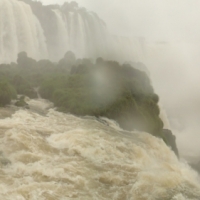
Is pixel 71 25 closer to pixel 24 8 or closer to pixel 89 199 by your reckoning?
pixel 24 8

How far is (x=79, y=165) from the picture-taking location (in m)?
10.9

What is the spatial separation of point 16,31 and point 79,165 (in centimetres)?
3038

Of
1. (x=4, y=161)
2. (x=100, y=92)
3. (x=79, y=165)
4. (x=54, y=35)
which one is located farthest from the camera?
(x=54, y=35)

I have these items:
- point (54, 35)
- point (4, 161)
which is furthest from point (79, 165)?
point (54, 35)

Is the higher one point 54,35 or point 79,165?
point 54,35

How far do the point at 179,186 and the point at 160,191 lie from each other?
119 centimetres

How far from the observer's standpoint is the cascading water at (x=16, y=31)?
119 ft

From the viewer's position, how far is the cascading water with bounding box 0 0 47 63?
119 feet

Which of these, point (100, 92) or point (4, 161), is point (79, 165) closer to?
point (4, 161)

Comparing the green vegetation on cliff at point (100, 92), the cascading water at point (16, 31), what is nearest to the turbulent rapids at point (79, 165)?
the green vegetation on cliff at point (100, 92)

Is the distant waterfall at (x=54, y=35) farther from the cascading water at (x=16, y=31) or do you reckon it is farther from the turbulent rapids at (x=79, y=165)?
the turbulent rapids at (x=79, y=165)

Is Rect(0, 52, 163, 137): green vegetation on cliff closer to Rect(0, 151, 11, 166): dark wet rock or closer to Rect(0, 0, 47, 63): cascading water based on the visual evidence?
Rect(0, 151, 11, 166): dark wet rock

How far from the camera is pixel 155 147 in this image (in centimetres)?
1523

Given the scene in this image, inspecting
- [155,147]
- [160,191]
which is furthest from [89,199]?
[155,147]
